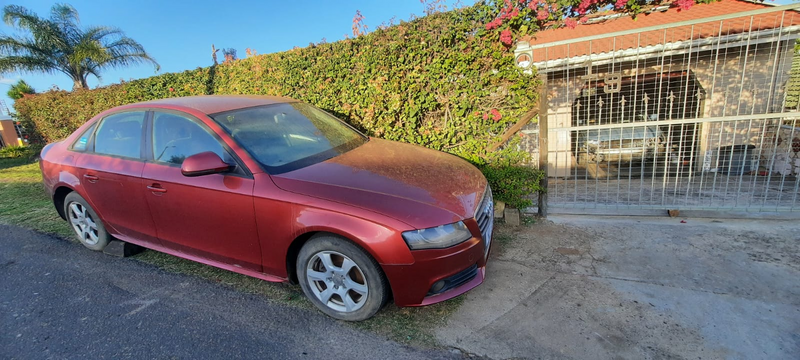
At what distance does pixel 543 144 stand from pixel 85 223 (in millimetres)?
5081

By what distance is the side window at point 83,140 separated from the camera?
143 inches

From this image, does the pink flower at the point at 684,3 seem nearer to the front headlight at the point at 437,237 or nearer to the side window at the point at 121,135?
the front headlight at the point at 437,237

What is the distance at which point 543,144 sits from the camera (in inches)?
169

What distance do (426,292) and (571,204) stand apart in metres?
3.09

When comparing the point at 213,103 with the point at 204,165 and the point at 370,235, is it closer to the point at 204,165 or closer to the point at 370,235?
the point at 204,165

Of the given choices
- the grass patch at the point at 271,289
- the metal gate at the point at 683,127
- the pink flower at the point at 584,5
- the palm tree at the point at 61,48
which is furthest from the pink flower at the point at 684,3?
the palm tree at the point at 61,48

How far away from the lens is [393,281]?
2352 mm

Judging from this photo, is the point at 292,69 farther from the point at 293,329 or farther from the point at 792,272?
the point at 792,272

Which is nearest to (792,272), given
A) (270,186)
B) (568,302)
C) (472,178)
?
(568,302)

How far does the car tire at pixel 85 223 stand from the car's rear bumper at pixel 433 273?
3250 millimetres

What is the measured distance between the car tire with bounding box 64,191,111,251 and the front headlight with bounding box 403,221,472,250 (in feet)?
11.0

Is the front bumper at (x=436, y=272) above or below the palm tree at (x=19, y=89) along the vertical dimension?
below

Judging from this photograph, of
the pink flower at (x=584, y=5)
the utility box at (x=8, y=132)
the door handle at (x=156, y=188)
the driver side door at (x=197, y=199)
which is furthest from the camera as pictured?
the utility box at (x=8, y=132)

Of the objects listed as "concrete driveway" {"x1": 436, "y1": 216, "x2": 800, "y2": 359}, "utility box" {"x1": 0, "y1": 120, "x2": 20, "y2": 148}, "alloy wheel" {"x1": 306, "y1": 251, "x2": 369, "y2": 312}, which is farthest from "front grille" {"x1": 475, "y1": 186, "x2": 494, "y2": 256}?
"utility box" {"x1": 0, "y1": 120, "x2": 20, "y2": 148}
